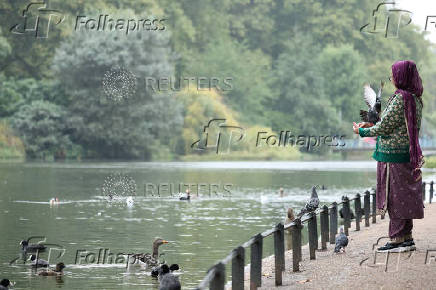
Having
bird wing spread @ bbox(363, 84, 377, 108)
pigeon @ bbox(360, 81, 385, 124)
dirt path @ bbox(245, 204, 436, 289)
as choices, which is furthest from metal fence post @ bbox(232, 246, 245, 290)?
bird wing spread @ bbox(363, 84, 377, 108)

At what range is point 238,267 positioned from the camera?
12.4 meters

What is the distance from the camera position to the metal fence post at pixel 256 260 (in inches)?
513

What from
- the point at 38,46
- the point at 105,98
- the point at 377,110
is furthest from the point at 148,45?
the point at 377,110

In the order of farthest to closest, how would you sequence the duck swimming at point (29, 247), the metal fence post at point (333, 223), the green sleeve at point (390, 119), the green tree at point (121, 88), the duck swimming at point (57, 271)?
1. the green tree at point (121, 88)
2. the duck swimming at point (29, 247)
3. the duck swimming at point (57, 271)
4. the metal fence post at point (333, 223)
5. the green sleeve at point (390, 119)

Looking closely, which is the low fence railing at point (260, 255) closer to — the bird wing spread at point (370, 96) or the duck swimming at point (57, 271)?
the bird wing spread at point (370, 96)

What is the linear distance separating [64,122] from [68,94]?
2.62 m

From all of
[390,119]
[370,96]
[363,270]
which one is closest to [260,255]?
[363,270]

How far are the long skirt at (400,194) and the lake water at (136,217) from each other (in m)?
4.42

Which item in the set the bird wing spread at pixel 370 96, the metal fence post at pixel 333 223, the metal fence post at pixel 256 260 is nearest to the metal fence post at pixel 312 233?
the metal fence post at pixel 333 223

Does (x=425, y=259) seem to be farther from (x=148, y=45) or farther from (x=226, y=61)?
(x=226, y=61)

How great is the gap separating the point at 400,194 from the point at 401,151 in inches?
24.6

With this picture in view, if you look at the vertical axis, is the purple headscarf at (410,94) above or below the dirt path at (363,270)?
above

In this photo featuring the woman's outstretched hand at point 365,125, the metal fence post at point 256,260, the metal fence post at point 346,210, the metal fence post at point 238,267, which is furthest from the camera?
the metal fence post at point 346,210

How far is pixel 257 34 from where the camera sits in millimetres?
117250
